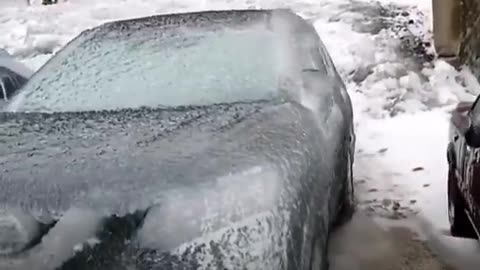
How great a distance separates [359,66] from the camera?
360 inches

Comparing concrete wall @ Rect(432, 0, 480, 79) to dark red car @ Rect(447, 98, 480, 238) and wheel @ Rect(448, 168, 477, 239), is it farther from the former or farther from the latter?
wheel @ Rect(448, 168, 477, 239)

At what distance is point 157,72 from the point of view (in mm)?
4312

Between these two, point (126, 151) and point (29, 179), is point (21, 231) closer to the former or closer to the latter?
point (29, 179)

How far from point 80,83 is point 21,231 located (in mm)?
1917

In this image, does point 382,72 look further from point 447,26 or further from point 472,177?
point 472,177

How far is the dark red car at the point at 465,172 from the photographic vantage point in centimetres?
410

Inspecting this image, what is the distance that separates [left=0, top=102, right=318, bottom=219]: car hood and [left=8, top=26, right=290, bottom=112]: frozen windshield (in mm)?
442

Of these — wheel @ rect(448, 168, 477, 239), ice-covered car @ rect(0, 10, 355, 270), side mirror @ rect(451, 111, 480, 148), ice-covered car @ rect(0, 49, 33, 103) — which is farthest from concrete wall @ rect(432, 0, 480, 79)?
ice-covered car @ rect(0, 49, 33, 103)

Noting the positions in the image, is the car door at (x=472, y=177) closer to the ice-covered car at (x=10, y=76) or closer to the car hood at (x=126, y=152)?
the car hood at (x=126, y=152)

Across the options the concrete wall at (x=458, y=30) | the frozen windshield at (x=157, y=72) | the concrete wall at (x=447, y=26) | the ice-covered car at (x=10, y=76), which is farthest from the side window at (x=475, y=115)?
the concrete wall at (x=447, y=26)

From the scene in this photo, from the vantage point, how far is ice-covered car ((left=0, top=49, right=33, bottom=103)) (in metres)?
5.70

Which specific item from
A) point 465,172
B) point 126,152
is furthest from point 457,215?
point 126,152

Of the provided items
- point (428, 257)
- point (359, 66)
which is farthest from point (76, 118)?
point (359, 66)

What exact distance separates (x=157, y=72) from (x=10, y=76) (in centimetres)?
208
